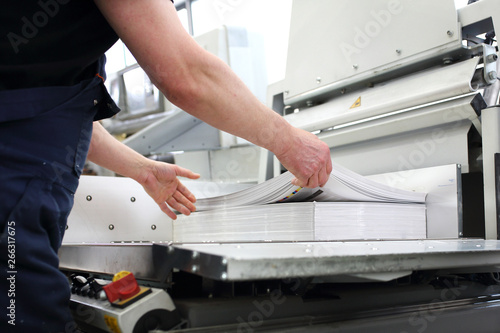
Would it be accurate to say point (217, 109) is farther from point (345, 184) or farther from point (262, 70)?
point (262, 70)

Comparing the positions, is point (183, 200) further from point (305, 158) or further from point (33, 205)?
point (33, 205)

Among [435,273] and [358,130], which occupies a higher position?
[358,130]

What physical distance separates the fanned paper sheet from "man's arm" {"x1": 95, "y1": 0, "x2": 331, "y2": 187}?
1.14 feet

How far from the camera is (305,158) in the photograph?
3.50 feet

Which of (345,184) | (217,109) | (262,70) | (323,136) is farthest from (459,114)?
(262,70)

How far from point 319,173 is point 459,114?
614 mm

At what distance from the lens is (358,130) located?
1.75m

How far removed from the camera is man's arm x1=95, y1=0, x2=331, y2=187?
80 centimetres

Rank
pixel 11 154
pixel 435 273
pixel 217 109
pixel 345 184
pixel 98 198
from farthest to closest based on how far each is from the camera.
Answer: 1. pixel 98 198
2. pixel 345 184
3. pixel 435 273
4. pixel 217 109
5. pixel 11 154

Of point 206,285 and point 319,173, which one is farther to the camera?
point 319,173

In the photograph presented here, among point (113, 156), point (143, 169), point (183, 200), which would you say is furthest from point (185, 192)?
point (113, 156)

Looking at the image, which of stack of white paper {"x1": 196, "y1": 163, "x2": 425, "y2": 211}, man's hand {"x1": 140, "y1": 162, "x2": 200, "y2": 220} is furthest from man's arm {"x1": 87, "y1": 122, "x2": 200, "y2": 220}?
stack of white paper {"x1": 196, "y1": 163, "x2": 425, "y2": 211}

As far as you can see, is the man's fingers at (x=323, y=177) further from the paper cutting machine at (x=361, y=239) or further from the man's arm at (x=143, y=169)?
the man's arm at (x=143, y=169)

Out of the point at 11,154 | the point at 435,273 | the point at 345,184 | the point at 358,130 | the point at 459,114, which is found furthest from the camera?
the point at 358,130
